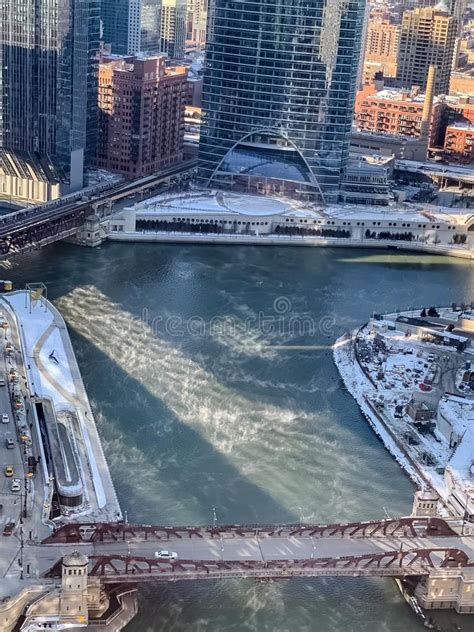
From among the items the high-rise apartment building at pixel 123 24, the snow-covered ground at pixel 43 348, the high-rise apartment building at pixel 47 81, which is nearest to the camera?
the snow-covered ground at pixel 43 348

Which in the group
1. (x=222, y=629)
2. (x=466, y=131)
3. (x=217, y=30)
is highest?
(x=217, y=30)

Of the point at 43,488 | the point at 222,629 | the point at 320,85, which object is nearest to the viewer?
the point at 222,629

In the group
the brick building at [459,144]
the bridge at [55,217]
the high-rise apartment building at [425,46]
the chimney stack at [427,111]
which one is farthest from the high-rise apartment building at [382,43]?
the bridge at [55,217]

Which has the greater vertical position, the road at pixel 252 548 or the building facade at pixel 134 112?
the building facade at pixel 134 112

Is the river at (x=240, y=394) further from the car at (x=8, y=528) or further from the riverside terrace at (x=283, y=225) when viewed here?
the car at (x=8, y=528)

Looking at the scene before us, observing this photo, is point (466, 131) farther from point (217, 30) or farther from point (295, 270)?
point (295, 270)

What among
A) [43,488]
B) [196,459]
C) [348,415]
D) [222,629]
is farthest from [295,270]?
[222,629]
